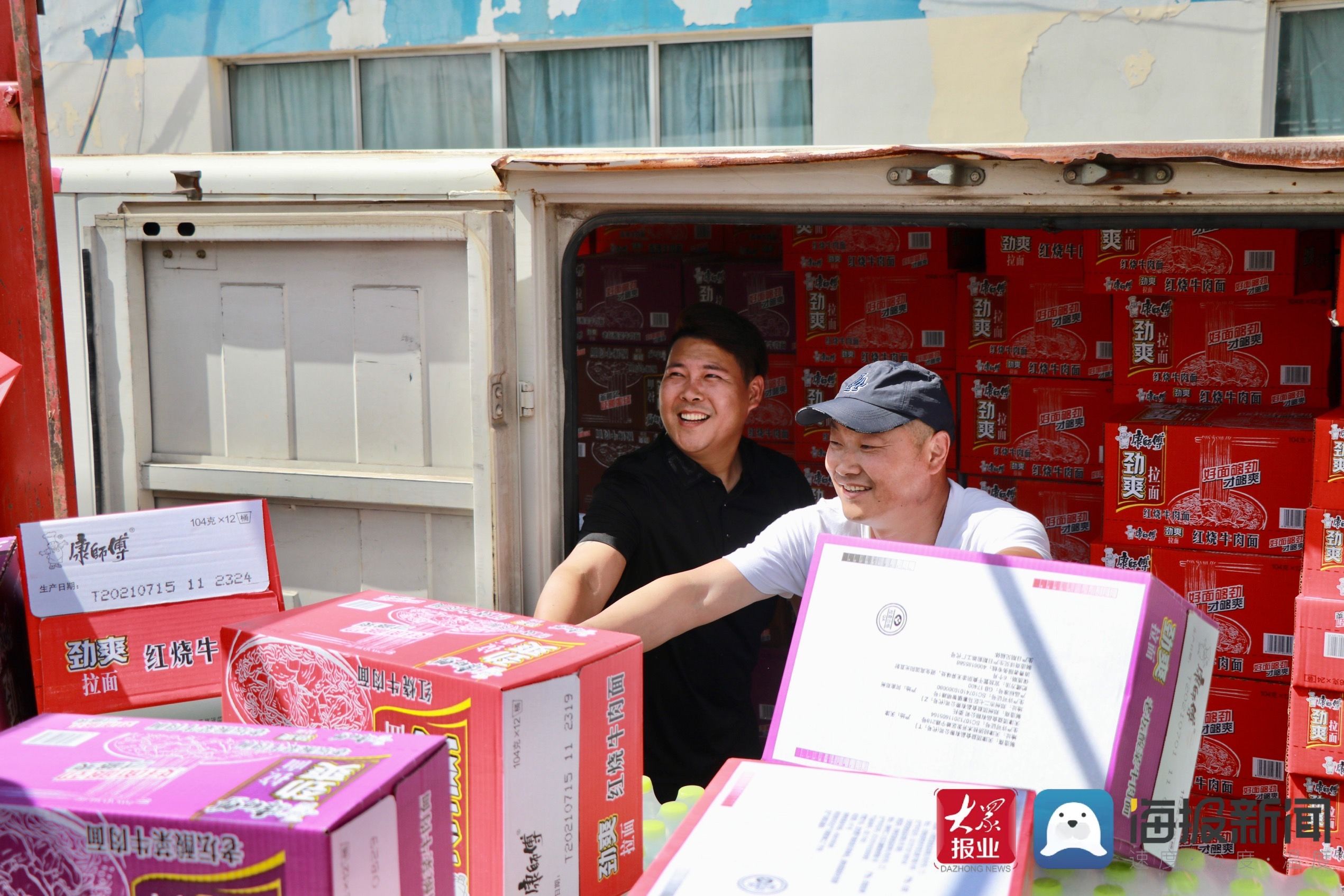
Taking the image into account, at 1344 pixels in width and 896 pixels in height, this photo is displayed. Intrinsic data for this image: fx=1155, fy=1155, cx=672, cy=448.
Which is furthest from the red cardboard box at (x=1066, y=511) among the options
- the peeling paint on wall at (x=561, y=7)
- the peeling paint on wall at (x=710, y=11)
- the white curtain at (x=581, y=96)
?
the peeling paint on wall at (x=561, y=7)

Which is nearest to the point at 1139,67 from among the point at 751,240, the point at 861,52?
the point at 861,52

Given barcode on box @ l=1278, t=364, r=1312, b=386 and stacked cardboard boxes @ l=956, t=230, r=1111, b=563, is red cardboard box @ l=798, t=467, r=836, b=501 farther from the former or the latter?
barcode on box @ l=1278, t=364, r=1312, b=386

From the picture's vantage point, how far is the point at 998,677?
75.4 inches

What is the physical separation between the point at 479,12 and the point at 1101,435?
244 inches

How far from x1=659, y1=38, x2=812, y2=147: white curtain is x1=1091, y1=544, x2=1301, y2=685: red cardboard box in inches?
211

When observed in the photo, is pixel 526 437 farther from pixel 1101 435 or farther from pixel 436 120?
pixel 436 120

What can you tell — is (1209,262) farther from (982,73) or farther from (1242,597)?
(982,73)

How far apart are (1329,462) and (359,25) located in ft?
26.5

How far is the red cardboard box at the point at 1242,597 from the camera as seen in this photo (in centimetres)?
374

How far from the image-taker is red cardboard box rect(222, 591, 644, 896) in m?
1.66

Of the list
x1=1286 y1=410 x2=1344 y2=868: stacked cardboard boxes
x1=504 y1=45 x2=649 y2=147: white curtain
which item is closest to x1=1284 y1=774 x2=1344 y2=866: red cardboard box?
x1=1286 y1=410 x2=1344 y2=868: stacked cardboard boxes

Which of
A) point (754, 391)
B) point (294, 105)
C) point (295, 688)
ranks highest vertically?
point (294, 105)

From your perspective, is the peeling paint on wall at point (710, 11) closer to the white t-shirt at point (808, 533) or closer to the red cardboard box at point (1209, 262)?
the red cardboard box at point (1209, 262)

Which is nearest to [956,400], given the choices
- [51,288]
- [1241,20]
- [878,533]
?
[878,533]
